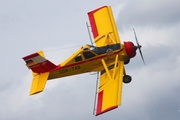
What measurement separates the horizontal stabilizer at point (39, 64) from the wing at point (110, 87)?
13.1 ft

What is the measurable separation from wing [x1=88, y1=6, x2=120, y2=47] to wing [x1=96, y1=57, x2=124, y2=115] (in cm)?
262

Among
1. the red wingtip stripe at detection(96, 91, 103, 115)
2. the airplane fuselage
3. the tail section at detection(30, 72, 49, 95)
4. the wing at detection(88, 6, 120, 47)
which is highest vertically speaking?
the wing at detection(88, 6, 120, 47)

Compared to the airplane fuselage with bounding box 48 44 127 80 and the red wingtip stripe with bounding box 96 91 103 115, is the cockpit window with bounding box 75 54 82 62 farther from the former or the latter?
the red wingtip stripe with bounding box 96 91 103 115

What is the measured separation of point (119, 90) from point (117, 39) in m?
6.77

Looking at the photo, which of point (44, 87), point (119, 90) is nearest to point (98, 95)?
point (119, 90)

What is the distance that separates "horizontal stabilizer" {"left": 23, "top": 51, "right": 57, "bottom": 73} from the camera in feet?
129

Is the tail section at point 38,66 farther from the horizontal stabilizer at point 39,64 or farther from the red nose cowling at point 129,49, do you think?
the red nose cowling at point 129,49

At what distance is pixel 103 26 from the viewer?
142 ft

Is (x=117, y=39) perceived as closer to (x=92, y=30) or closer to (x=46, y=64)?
(x=92, y=30)

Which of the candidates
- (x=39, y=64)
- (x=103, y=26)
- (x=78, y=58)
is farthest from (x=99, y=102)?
(x=103, y=26)

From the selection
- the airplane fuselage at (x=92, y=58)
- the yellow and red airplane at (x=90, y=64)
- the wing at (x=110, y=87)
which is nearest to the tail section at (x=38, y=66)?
the yellow and red airplane at (x=90, y=64)

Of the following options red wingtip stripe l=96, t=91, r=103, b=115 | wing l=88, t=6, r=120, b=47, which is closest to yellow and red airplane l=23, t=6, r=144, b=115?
wing l=88, t=6, r=120, b=47

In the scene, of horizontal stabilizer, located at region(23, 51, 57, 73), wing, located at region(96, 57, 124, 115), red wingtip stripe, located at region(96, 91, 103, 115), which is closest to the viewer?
wing, located at region(96, 57, 124, 115)

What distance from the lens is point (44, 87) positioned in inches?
1501
